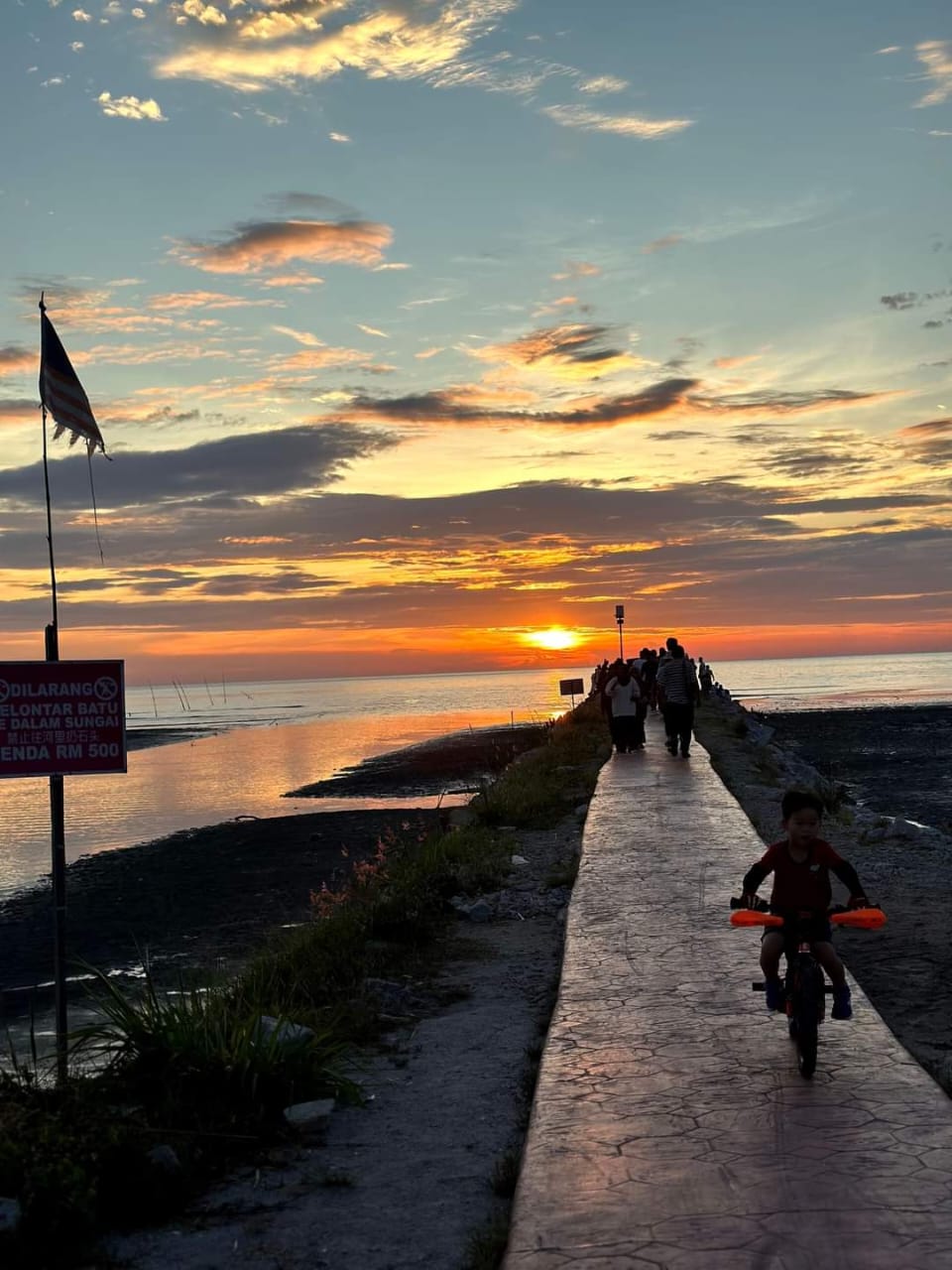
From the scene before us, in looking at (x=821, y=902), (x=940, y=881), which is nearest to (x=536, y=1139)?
(x=821, y=902)

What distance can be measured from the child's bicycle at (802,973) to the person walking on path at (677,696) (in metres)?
15.9

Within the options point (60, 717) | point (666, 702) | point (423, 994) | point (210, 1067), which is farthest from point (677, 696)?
point (210, 1067)

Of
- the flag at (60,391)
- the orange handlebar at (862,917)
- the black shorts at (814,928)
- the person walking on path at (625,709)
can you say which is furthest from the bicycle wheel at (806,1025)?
the person walking on path at (625,709)

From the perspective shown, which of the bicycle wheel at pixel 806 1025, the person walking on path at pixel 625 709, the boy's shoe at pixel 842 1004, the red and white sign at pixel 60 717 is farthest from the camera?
the person walking on path at pixel 625 709

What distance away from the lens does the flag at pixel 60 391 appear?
8.46m

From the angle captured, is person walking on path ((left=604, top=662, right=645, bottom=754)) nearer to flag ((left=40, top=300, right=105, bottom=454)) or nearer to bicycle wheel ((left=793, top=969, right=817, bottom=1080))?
flag ((left=40, top=300, right=105, bottom=454))

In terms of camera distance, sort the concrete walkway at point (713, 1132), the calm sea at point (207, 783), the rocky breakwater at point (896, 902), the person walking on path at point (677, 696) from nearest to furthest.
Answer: the concrete walkway at point (713, 1132) < the rocky breakwater at point (896, 902) < the person walking on path at point (677, 696) < the calm sea at point (207, 783)

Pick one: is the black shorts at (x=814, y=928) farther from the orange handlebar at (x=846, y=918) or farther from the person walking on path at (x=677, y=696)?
Answer: the person walking on path at (x=677, y=696)

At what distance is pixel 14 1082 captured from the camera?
5902mm

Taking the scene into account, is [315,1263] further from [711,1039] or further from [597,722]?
[597,722]

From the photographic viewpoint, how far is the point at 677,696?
75.6 feet

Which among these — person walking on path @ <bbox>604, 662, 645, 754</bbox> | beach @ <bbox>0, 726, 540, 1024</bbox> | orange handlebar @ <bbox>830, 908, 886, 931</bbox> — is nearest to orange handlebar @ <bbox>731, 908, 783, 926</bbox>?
orange handlebar @ <bbox>830, 908, 886, 931</bbox>

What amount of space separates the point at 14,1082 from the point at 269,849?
732 inches

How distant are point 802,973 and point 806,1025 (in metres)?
0.30
